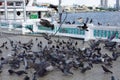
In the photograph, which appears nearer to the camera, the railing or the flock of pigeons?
the flock of pigeons

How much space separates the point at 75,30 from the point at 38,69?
39.5 feet

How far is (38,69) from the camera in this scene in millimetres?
9445

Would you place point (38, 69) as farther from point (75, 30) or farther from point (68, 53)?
point (75, 30)

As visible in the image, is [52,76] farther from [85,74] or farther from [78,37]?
[78,37]

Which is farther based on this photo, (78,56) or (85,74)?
(78,56)

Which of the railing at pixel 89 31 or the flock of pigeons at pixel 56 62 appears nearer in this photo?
the flock of pigeons at pixel 56 62

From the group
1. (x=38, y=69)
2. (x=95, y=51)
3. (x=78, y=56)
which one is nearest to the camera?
(x=38, y=69)

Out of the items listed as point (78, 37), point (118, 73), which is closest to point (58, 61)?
point (118, 73)

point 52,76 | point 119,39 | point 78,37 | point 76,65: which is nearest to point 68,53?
point 76,65

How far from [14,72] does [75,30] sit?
11.6 meters

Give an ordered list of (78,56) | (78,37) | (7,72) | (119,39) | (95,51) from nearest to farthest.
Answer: (7,72)
(78,56)
(95,51)
(119,39)
(78,37)

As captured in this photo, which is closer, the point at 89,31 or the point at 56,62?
the point at 56,62

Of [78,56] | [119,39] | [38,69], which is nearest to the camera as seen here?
[38,69]

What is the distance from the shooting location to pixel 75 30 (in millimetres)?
21281
